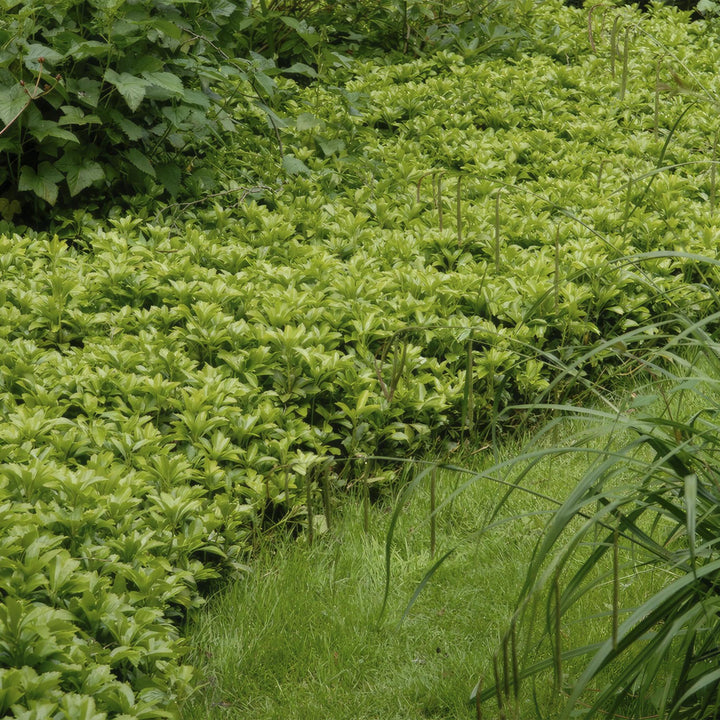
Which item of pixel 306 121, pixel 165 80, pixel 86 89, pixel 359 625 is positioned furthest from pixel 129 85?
pixel 359 625

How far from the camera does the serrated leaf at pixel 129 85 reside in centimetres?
390

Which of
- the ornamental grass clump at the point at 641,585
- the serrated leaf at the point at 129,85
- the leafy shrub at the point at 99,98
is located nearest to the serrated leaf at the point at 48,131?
the leafy shrub at the point at 99,98

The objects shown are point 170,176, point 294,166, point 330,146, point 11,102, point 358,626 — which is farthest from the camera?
point 330,146

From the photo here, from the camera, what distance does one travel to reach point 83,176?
4.16 m

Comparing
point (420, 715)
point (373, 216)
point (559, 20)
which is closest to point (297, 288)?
point (373, 216)

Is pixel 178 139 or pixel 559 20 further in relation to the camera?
pixel 559 20

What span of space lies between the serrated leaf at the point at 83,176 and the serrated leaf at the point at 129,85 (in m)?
0.38

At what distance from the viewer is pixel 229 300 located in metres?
3.51

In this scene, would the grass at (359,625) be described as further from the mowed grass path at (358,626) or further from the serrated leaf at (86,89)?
the serrated leaf at (86,89)

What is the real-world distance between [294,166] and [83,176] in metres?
1.11

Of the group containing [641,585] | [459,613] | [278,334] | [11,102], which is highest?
[11,102]

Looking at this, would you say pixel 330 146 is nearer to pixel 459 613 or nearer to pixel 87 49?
pixel 87 49

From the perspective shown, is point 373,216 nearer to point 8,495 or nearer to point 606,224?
point 606,224

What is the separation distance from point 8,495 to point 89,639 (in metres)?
0.51
